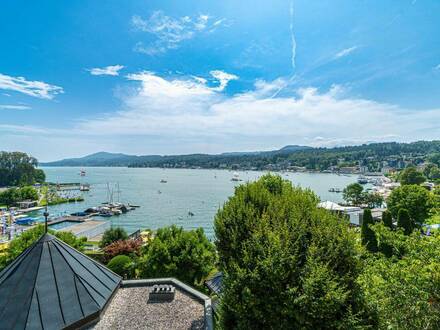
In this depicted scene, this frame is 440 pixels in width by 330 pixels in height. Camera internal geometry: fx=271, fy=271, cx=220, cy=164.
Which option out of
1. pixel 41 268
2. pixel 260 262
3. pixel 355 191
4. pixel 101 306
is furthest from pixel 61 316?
pixel 355 191

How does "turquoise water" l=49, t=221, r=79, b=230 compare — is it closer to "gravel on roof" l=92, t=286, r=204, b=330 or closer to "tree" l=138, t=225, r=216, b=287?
"tree" l=138, t=225, r=216, b=287

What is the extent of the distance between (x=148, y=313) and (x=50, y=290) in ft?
10.5

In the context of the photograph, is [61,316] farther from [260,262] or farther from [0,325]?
[260,262]

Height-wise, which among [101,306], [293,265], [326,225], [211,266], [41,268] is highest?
[326,225]

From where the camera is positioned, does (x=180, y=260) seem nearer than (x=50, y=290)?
No

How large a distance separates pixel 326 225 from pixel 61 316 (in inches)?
329

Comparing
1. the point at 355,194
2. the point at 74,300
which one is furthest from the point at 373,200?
the point at 74,300

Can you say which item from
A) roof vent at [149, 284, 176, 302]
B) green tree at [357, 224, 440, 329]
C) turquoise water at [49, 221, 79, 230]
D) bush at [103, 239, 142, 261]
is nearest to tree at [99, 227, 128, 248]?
bush at [103, 239, 142, 261]

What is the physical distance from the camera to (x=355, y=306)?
6895mm

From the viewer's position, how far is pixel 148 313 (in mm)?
9406

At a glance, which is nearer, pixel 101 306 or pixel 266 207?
pixel 101 306

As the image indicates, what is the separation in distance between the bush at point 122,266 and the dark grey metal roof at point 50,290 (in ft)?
25.1

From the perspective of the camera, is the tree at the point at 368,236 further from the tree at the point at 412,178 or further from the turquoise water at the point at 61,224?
the tree at the point at 412,178

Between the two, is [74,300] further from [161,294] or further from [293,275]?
[293,275]
